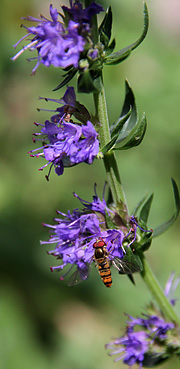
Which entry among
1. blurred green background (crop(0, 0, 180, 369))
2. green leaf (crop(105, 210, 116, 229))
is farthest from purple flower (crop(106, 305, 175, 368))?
blurred green background (crop(0, 0, 180, 369))

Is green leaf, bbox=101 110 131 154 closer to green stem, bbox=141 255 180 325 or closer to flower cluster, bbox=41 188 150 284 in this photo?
flower cluster, bbox=41 188 150 284

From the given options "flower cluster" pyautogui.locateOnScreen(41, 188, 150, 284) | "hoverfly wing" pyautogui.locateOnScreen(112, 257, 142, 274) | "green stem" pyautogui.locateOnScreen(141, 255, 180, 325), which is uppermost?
"flower cluster" pyautogui.locateOnScreen(41, 188, 150, 284)

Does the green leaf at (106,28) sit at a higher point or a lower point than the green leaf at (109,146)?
higher

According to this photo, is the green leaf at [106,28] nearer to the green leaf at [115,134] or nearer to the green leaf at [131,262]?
the green leaf at [115,134]

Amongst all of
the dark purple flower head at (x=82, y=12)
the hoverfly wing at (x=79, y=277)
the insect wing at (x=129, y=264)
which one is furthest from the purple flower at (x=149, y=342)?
the dark purple flower head at (x=82, y=12)

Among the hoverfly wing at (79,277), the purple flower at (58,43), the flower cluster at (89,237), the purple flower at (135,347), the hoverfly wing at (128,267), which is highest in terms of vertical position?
the purple flower at (58,43)

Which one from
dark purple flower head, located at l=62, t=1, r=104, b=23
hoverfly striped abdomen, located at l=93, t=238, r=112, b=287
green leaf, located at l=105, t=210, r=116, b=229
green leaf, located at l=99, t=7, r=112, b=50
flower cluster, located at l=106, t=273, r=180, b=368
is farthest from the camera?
flower cluster, located at l=106, t=273, r=180, b=368
